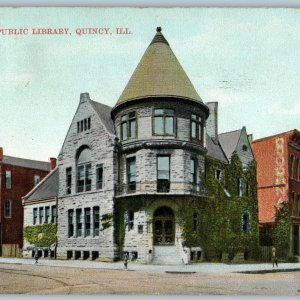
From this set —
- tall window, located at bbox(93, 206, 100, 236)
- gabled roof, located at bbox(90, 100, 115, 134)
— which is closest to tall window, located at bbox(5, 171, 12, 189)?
tall window, located at bbox(93, 206, 100, 236)

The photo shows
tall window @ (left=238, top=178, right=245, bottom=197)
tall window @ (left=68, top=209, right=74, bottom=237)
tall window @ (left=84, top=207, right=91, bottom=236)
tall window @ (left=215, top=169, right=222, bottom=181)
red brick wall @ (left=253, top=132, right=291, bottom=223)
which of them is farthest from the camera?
tall window @ (left=68, top=209, right=74, bottom=237)

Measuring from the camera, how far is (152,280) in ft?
60.4

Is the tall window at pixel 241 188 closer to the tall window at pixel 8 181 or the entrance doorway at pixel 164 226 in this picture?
the entrance doorway at pixel 164 226

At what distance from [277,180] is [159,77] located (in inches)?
284

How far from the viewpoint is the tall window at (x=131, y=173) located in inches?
974

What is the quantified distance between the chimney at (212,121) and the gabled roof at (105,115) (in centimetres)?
443

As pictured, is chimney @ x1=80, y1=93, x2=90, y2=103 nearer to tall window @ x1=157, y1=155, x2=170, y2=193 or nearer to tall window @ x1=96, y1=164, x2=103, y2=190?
tall window @ x1=157, y1=155, x2=170, y2=193

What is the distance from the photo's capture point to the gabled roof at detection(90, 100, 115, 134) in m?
23.3

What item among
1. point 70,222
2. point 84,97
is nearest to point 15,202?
point 70,222

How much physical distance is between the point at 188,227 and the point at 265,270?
13.6 feet

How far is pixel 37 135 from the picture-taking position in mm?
20203

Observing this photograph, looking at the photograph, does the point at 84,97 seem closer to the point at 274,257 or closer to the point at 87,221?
the point at 87,221

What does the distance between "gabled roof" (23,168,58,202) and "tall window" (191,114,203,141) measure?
10.0 metres

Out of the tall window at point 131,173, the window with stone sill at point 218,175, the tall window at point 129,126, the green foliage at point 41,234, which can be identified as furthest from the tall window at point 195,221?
the green foliage at point 41,234
